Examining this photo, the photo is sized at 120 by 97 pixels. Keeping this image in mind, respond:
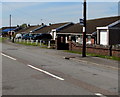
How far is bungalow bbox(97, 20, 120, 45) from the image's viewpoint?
104 ft

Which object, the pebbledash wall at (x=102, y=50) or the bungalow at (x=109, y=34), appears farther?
the bungalow at (x=109, y=34)

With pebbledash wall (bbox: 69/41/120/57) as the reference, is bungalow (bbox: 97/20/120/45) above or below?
above

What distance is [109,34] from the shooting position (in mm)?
31578

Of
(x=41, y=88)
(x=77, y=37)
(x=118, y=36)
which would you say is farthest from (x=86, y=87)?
(x=77, y=37)

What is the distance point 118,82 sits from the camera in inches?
395

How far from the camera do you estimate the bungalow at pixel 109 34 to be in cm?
3158

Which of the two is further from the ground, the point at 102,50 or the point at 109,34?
the point at 109,34

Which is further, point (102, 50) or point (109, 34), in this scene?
point (109, 34)

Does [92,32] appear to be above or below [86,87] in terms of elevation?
above

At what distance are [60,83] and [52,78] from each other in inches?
47.7

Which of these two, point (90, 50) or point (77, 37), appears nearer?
point (90, 50)

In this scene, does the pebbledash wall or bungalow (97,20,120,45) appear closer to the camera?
the pebbledash wall

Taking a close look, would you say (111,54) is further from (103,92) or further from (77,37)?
(77,37)

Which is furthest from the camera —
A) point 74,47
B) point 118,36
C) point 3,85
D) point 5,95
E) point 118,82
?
point 118,36
